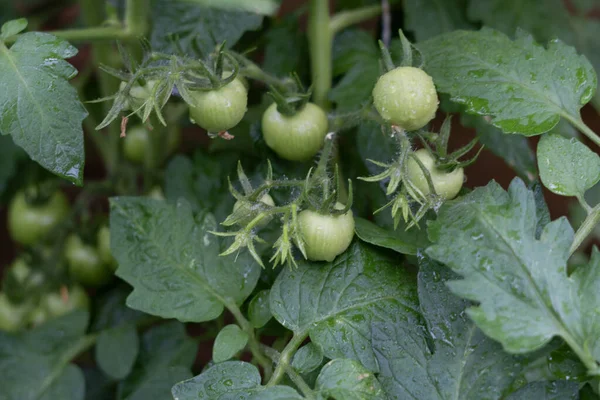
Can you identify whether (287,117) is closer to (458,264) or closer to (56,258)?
(458,264)

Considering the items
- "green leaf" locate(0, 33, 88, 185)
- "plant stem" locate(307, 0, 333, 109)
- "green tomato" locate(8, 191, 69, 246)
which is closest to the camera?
"green leaf" locate(0, 33, 88, 185)

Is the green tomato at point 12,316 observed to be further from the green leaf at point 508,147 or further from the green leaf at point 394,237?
the green leaf at point 508,147

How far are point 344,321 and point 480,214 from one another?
153 mm

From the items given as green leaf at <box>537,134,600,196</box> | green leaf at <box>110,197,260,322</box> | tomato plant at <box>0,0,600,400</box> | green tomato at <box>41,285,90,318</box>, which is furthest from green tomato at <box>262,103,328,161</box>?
green tomato at <box>41,285,90,318</box>

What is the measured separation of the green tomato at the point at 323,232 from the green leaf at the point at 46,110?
0.68 ft

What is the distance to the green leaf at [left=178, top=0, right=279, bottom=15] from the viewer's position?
2.18 feet

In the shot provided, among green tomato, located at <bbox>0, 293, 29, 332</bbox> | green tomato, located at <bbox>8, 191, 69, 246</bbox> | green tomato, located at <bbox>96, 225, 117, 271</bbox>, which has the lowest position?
green tomato, located at <bbox>0, 293, 29, 332</bbox>

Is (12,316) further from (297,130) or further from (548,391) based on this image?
(548,391)

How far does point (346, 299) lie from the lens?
59 centimetres

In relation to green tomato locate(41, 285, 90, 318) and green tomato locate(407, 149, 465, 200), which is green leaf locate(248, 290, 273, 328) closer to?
green tomato locate(407, 149, 465, 200)

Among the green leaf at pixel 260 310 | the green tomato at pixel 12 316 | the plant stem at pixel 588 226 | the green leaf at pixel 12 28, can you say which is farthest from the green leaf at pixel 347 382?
the green tomato at pixel 12 316

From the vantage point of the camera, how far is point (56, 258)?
0.93 m

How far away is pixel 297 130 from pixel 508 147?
11.3 inches

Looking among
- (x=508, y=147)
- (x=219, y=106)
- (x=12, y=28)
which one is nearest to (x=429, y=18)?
(x=508, y=147)
